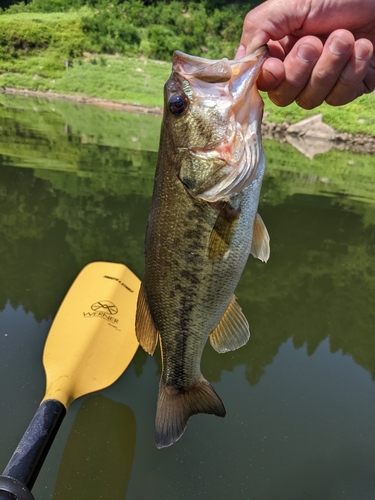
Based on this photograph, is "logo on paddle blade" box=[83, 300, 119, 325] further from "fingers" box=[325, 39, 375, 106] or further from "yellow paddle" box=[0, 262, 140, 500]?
"fingers" box=[325, 39, 375, 106]

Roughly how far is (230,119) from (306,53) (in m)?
0.50

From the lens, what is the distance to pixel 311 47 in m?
1.85

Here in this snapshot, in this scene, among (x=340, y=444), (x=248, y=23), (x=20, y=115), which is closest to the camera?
(x=248, y=23)

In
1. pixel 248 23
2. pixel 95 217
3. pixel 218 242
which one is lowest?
pixel 95 217

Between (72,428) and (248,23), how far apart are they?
307cm

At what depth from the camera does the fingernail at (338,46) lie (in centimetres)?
182

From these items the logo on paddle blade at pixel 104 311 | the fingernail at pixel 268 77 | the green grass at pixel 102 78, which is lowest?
the green grass at pixel 102 78

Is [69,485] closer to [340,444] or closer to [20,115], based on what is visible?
[340,444]

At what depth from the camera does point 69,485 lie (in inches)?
118

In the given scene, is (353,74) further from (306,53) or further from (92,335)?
(92,335)

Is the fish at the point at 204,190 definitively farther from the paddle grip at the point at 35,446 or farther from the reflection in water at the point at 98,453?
the reflection in water at the point at 98,453

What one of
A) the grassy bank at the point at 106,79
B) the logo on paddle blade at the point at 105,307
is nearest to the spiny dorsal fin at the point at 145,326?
the logo on paddle blade at the point at 105,307

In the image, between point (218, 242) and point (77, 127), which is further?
point (77, 127)

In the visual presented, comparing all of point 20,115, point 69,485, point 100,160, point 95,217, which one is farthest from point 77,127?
point 69,485
